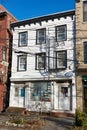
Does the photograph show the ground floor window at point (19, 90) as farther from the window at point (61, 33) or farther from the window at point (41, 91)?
the window at point (61, 33)

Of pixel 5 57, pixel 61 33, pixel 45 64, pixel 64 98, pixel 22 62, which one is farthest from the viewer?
pixel 5 57

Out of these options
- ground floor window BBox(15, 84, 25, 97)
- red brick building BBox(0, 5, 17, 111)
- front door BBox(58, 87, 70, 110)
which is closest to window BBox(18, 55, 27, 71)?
red brick building BBox(0, 5, 17, 111)

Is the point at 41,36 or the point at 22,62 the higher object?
the point at 41,36

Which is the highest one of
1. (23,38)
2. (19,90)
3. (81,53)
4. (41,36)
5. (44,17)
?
(44,17)

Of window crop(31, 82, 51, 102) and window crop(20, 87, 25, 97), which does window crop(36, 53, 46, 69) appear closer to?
window crop(31, 82, 51, 102)

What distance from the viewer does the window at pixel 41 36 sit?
2337cm

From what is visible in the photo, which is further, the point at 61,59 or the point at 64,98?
the point at 61,59

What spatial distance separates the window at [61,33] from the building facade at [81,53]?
148 cm

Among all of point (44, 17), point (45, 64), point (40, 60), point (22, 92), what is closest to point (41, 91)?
point (22, 92)

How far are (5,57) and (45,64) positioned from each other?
503 cm

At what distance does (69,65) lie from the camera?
2145cm

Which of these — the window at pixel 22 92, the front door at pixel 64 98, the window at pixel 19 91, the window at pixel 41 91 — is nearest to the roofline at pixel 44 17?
the window at pixel 41 91

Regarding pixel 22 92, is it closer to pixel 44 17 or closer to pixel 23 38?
pixel 23 38

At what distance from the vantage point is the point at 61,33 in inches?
892
